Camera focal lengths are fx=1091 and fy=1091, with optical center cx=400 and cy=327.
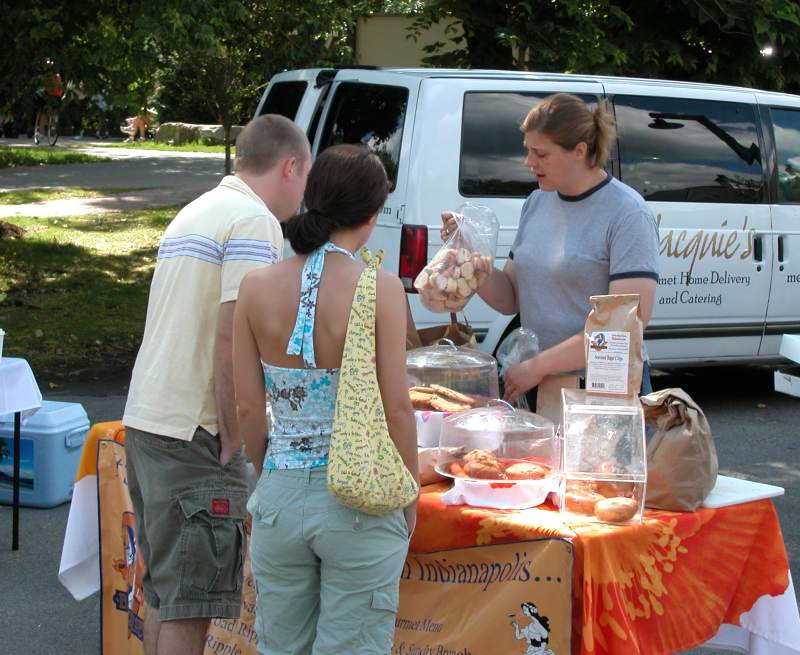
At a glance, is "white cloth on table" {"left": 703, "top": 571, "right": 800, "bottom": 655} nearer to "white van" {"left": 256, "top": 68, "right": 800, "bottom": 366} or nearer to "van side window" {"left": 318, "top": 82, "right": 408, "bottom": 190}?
"white van" {"left": 256, "top": 68, "right": 800, "bottom": 366}

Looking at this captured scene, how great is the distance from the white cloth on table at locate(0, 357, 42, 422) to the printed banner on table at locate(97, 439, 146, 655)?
1213mm

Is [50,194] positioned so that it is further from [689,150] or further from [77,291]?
[689,150]

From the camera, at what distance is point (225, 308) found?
284cm

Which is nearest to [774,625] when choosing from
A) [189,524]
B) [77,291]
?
[189,524]

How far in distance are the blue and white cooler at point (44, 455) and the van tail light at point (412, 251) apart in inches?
74.0

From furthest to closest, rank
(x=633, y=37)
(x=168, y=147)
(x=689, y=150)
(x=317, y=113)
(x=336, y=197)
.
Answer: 1. (x=168, y=147)
2. (x=633, y=37)
3. (x=689, y=150)
4. (x=317, y=113)
5. (x=336, y=197)

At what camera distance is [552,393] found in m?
3.33

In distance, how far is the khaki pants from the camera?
7.84 ft

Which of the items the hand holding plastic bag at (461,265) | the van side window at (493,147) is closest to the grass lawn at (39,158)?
the van side window at (493,147)

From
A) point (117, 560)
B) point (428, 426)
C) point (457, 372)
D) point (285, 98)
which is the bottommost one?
point (117, 560)

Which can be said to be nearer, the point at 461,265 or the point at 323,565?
the point at 323,565

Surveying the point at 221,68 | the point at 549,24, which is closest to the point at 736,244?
the point at 549,24

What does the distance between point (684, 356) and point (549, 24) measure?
395 cm

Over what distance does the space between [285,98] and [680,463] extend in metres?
5.00
